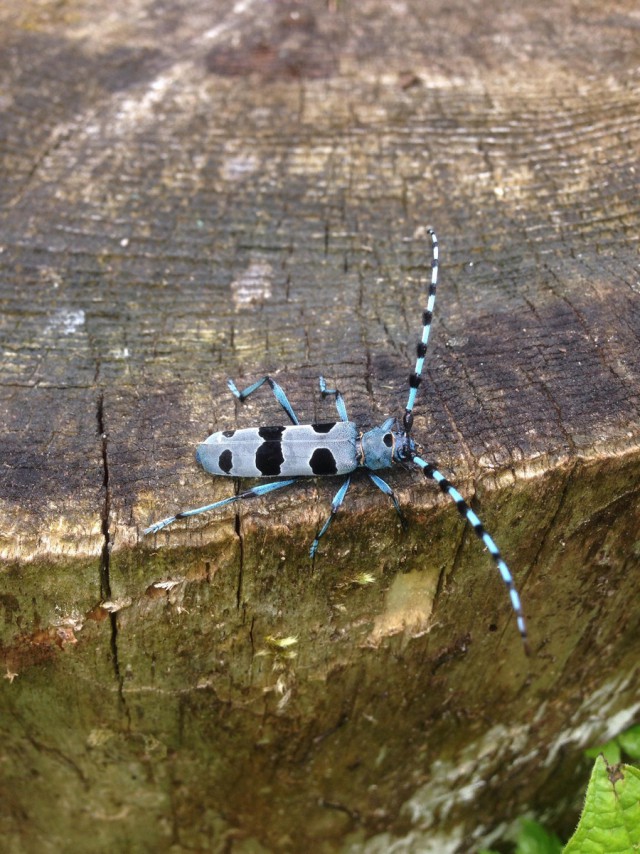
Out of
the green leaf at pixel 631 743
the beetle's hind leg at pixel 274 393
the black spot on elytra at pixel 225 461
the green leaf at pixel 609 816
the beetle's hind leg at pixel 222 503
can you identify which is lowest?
the green leaf at pixel 631 743

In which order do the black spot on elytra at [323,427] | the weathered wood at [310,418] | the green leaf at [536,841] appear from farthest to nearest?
the green leaf at [536,841] → the black spot on elytra at [323,427] → the weathered wood at [310,418]

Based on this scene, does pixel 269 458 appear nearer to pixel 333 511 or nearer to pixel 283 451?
pixel 283 451

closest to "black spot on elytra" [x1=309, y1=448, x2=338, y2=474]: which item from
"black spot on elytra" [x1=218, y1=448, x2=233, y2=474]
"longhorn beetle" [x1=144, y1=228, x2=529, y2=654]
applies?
"longhorn beetle" [x1=144, y1=228, x2=529, y2=654]

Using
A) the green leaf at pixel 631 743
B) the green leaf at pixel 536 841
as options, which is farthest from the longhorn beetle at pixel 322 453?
the green leaf at pixel 536 841

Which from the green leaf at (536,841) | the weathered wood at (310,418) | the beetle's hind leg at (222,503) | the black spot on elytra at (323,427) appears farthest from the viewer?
the green leaf at (536,841)

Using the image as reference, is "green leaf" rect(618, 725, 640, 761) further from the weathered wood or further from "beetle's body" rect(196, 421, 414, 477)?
"beetle's body" rect(196, 421, 414, 477)

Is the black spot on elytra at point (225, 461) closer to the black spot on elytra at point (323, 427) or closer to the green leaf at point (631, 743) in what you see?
the black spot on elytra at point (323, 427)

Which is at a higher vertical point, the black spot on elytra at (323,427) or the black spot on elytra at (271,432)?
the black spot on elytra at (323,427)

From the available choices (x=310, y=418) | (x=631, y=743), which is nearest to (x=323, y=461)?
(x=310, y=418)
